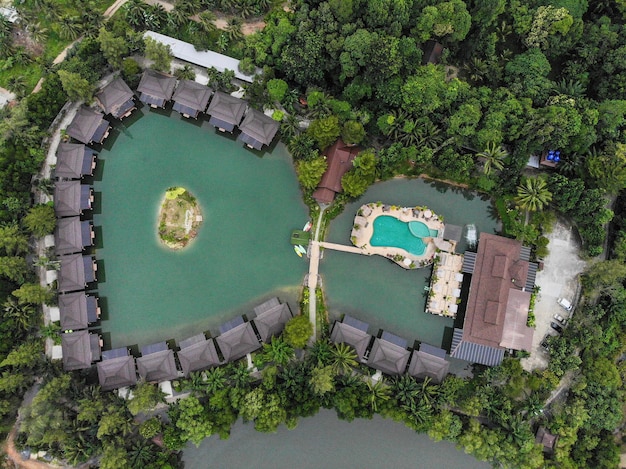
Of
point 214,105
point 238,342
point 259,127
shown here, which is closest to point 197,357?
point 238,342

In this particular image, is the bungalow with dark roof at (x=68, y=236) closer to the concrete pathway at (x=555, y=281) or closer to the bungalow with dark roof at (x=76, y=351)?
the bungalow with dark roof at (x=76, y=351)

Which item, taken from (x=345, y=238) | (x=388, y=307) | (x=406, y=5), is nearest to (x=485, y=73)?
(x=406, y=5)

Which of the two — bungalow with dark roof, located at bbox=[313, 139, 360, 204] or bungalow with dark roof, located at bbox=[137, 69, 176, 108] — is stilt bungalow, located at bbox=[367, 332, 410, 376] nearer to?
bungalow with dark roof, located at bbox=[313, 139, 360, 204]

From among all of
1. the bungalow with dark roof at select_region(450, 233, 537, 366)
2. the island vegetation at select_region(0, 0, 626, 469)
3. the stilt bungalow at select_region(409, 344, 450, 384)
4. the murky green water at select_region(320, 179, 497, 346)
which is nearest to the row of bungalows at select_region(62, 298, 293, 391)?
the island vegetation at select_region(0, 0, 626, 469)

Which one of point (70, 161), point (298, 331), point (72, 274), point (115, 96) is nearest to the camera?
point (298, 331)

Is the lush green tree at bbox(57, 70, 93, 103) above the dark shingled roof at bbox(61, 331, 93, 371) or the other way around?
above

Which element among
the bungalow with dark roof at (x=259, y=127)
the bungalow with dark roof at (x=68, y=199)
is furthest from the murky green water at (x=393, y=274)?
the bungalow with dark roof at (x=68, y=199)

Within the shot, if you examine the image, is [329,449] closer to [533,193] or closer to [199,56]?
[533,193]
